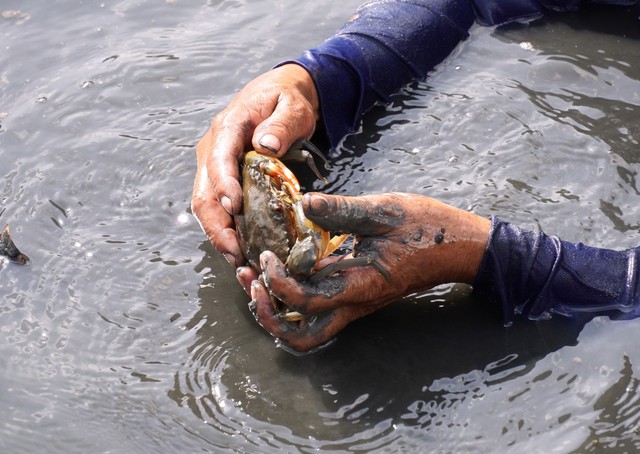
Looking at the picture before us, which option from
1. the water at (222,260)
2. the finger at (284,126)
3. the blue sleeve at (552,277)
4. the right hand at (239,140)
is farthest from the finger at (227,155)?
the blue sleeve at (552,277)

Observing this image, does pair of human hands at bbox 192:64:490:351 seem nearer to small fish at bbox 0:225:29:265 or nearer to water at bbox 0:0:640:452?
water at bbox 0:0:640:452

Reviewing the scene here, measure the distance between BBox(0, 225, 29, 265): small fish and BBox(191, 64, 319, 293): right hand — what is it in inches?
33.3

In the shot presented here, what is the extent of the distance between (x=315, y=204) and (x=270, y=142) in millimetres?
760

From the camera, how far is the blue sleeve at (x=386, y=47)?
4.78 metres

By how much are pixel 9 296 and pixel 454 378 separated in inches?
78.0

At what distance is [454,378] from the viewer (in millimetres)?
3564

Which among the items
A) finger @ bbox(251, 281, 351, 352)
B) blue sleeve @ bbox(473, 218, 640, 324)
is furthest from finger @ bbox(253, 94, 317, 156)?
blue sleeve @ bbox(473, 218, 640, 324)

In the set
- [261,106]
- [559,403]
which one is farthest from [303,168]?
[559,403]

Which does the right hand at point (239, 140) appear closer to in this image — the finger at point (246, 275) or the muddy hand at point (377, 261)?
the finger at point (246, 275)

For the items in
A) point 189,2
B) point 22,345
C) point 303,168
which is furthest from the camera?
point 189,2

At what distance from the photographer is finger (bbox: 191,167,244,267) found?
12.5 feet

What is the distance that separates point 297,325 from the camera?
359 centimetres

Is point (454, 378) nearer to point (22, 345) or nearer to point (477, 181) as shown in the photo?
point (477, 181)

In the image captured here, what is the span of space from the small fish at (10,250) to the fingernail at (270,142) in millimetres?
1247
